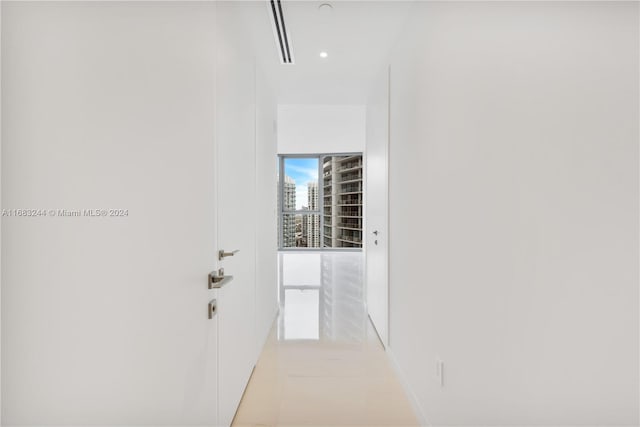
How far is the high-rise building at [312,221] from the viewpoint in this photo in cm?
835

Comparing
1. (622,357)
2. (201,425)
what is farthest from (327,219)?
(622,357)

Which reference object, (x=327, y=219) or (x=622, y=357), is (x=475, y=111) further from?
(x=327, y=219)

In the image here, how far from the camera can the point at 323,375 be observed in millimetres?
2162

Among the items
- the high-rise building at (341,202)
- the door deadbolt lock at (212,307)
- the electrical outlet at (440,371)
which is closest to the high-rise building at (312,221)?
the high-rise building at (341,202)

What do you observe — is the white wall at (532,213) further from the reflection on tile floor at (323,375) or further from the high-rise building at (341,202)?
the high-rise building at (341,202)

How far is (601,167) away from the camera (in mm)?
674

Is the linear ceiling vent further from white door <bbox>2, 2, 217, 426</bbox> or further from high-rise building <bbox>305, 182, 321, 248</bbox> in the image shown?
high-rise building <bbox>305, 182, 321, 248</bbox>

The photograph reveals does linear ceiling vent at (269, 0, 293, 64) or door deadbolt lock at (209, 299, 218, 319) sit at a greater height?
linear ceiling vent at (269, 0, 293, 64)

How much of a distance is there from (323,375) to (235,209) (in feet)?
4.54

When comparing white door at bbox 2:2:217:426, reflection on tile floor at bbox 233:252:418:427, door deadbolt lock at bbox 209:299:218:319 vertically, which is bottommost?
reflection on tile floor at bbox 233:252:418:427

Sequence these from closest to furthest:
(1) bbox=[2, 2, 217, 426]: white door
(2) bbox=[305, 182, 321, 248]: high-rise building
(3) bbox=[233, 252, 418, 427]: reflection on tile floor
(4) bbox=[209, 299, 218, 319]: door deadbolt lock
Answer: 1. (1) bbox=[2, 2, 217, 426]: white door
2. (4) bbox=[209, 299, 218, 319]: door deadbolt lock
3. (3) bbox=[233, 252, 418, 427]: reflection on tile floor
4. (2) bbox=[305, 182, 321, 248]: high-rise building

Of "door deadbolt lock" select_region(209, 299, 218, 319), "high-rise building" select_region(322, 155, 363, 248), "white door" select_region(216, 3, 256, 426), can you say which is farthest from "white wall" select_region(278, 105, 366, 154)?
"door deadbolt lock" select_region(209, 299, 218, 319)

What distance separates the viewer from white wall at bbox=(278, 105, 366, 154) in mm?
4934

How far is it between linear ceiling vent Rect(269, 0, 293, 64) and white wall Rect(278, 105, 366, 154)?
63.3 inches
